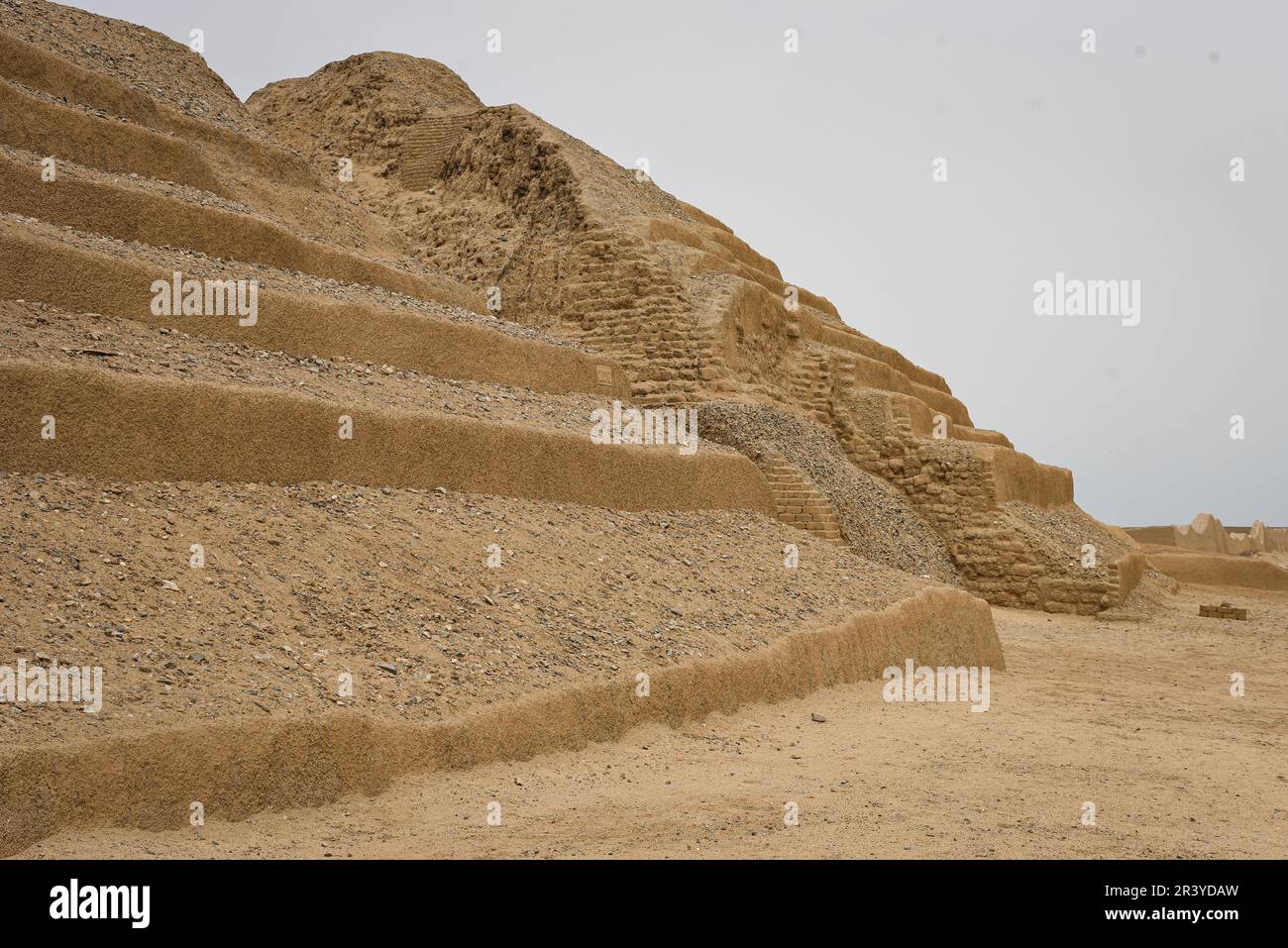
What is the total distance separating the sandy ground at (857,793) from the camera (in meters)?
5.22

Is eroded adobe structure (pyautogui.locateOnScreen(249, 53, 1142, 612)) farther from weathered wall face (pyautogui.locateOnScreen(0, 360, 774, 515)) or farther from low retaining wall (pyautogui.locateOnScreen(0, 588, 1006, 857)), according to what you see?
low retaining wall (pyautogui.locateOnScreen(0, 588, 1006, 857))

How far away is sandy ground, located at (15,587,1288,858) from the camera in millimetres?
5219

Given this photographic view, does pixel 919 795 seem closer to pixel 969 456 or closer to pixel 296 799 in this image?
pixel 296 799

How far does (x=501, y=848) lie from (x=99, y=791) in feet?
5.61

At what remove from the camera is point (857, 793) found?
6457 millimetres

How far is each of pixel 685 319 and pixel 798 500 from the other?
14.2 feet

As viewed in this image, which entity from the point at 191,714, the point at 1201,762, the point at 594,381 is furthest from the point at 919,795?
the point at 594,381

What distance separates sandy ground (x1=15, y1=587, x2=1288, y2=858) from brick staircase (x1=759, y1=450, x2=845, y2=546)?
12.5 ft
